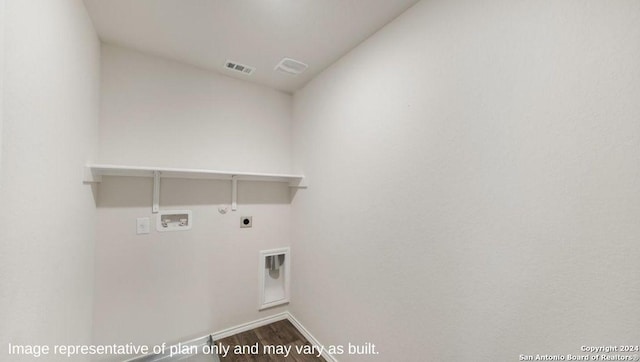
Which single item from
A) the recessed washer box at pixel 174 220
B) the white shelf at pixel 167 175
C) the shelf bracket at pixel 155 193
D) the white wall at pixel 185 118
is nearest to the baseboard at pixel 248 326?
the recessed washer box at pixel 174 220

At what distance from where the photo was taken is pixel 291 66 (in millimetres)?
2094

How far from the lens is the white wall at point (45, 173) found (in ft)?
2.44

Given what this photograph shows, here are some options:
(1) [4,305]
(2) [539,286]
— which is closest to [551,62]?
(2) [539,286]

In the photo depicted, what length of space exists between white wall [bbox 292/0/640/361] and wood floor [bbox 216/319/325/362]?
1.76 ft

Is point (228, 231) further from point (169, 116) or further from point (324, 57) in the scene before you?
point (324, 57)

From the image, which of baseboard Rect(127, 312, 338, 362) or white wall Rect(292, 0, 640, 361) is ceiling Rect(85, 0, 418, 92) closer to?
white wall Rect(292, 0, 640, 361)

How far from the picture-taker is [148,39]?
5.73ft

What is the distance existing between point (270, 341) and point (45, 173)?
6.85 feet

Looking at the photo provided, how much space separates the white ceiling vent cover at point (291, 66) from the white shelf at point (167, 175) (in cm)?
100

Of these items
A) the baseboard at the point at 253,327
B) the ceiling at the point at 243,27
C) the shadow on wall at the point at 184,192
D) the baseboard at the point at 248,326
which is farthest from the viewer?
the baseboard at the point at 248,326

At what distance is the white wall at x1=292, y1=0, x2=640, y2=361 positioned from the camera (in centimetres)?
76

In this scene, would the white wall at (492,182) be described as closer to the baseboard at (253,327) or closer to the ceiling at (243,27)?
the ceiling at (243,27)

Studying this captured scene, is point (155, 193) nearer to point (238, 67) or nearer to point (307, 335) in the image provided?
point (238, 67)

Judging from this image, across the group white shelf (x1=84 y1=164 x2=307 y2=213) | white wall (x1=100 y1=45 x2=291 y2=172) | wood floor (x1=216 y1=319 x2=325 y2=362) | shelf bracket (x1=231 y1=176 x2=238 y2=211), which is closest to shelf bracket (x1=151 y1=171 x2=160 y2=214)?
white shelf (x1=84 y1=164 x2=307 y2=213)
